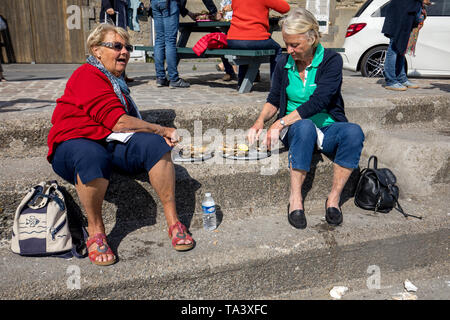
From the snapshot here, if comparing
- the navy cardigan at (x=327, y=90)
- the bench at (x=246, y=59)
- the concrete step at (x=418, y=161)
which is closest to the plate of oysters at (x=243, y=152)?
the navy cardigan at (x=327, y=90)

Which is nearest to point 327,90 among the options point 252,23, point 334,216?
point 334,216

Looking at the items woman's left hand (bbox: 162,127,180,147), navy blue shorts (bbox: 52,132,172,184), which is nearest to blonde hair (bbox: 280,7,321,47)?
woman's left hand (bbox: 162,127,180,147)

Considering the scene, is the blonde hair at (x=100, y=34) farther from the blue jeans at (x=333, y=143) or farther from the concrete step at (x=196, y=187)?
the blue jeans at (x=333, y=143)

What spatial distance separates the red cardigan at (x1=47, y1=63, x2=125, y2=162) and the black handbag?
1.93m

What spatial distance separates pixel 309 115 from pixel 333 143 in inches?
11.2

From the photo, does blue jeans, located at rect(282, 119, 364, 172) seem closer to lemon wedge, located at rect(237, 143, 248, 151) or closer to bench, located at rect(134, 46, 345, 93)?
lemon wedge, located at rect(237, 143, 248, 151)

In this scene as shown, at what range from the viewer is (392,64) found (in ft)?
A: 17.5

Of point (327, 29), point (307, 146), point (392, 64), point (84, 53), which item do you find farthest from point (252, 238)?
point (327, 29)

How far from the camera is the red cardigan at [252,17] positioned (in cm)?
478

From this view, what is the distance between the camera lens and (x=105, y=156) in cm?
251

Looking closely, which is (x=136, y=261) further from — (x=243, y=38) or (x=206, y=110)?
(x=243, y=38)

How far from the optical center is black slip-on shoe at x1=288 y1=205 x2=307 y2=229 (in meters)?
2.86

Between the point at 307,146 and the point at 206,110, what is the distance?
1.17m

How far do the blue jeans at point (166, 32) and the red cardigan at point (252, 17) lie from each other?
83 centimetres
